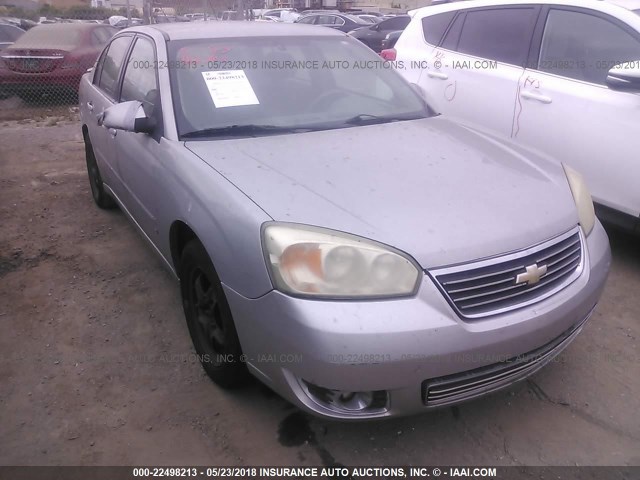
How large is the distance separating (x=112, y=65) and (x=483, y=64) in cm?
287

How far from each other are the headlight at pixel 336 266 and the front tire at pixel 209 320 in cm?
40

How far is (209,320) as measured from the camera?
248cm

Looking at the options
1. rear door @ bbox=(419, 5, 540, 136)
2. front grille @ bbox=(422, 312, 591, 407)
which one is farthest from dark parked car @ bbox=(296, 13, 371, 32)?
front grille @ bbox=(422, 312, 591, 407)

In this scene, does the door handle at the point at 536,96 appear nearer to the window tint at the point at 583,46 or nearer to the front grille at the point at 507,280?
the window tint at the point at 583,46

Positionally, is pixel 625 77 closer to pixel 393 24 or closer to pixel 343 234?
pixel 343 234

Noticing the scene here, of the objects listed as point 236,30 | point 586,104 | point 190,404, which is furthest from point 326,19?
point 190,404

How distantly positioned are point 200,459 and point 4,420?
3.07ft

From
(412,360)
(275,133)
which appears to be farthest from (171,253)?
(412,360)

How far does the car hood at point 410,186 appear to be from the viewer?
6.36ft

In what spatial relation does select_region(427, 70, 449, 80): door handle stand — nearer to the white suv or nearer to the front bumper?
the white suv

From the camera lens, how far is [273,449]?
220 cm

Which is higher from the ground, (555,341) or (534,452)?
(555,341)

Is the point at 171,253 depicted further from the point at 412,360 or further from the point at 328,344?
the point at 412,360

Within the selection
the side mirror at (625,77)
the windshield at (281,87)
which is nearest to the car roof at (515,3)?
the side mirror at (625,77)
